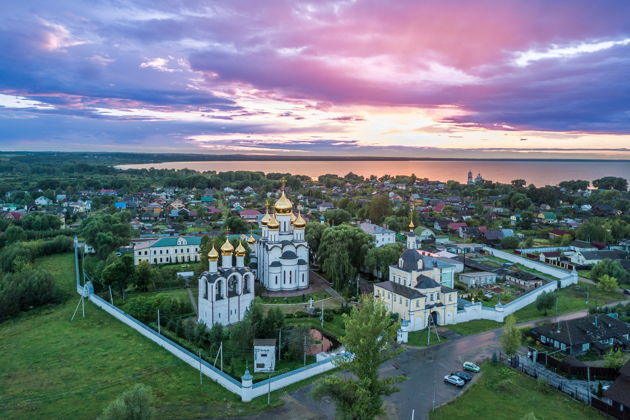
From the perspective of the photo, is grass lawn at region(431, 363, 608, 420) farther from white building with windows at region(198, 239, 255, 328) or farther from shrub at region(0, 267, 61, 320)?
shrub at region(0, 267, 61, 320)

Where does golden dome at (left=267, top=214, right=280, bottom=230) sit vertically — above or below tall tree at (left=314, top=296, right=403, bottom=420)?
above

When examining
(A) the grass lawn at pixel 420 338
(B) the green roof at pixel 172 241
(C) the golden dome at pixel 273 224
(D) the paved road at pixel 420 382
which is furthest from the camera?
(B) the green roof at pixel 172 241

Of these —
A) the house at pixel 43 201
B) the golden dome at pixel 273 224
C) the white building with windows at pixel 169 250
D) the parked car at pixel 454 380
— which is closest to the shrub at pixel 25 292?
the white building with windows at pixel 169 250

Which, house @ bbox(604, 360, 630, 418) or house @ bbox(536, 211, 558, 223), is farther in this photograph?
house @ bbox(536, 211, 558, 223)

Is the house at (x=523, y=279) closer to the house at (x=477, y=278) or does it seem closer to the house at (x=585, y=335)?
the house at (x=477, y=278)

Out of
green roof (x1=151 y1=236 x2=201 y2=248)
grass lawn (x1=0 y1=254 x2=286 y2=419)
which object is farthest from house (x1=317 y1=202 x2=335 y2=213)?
grass lawn (x1=0 y1=254 x2=286 y2=419)

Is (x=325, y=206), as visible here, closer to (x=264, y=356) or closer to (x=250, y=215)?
(x=250, y=215)

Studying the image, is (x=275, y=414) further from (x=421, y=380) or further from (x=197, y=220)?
(x=197, y=220)
